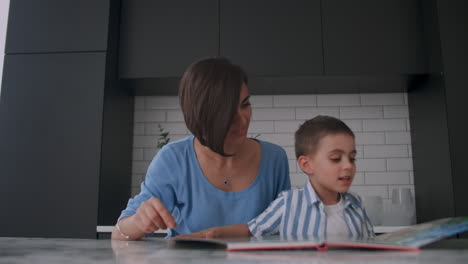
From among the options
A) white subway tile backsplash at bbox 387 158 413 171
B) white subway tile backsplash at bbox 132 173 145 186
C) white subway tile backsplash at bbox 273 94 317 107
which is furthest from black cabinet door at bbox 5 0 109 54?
white subway tile backsplash at bbox 387 158 413 171

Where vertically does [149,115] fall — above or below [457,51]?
below

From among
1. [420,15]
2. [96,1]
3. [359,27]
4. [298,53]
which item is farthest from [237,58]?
[420,15]

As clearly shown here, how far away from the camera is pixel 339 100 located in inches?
124

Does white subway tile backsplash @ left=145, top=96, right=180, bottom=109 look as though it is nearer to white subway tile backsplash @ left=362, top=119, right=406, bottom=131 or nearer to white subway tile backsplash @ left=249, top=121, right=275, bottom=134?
white subway tile backsplash @ left=249, top=121, right=275, bottom=134

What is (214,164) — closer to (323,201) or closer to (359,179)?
(323,201)

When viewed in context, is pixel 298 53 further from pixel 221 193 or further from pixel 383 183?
pixel 221 193

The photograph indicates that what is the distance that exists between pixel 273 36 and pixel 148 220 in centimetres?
209

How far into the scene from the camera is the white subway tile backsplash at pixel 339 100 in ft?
10.3

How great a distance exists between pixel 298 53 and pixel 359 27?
1.42 feet

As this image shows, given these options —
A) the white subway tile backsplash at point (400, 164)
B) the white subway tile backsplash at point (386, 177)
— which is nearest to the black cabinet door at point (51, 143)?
the white subway tile backsplash at point (386, 177)

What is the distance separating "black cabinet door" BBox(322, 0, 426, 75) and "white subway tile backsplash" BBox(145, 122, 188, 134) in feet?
3.69

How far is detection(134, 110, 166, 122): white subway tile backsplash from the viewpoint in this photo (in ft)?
10.6

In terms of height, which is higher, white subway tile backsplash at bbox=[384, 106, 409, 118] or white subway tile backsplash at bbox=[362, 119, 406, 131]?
white subway tile backsplash at bbox=[384, 106, 409, 118]

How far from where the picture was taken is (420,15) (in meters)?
2.80
